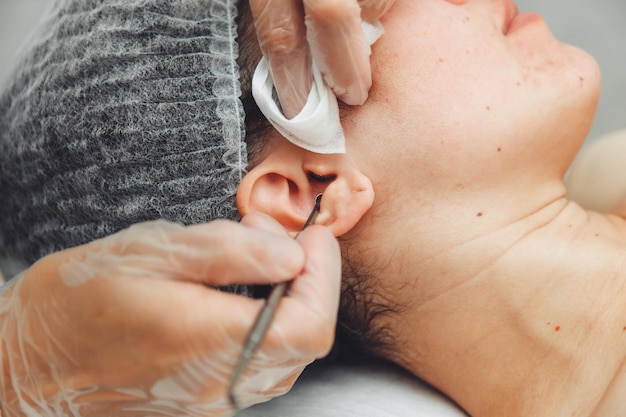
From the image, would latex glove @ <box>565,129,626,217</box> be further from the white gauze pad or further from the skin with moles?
the white gauze pad

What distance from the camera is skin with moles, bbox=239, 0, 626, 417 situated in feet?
3.45

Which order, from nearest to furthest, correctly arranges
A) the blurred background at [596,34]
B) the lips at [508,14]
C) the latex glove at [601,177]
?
the lips at [508,14] → the latex glove at [601,177] → the blurred background at [596,34]

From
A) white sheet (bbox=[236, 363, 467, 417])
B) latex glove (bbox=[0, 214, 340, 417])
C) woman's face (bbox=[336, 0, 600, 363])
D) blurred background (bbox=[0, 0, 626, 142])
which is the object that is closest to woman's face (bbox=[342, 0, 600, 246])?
woman's face (bbox=[336, 0, 600, 363])

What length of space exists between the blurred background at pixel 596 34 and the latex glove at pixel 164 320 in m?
1.52

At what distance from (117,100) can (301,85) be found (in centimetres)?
34

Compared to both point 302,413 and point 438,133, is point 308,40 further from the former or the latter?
point 302,413

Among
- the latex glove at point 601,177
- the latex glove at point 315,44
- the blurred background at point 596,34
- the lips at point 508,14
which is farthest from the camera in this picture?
the blurred background at point 596,34

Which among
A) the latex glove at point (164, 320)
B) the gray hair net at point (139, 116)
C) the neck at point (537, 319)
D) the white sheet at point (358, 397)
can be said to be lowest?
the white sheet at point (358, 397)

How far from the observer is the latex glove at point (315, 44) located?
945 millimetres

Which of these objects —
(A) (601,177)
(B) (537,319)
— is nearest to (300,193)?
(B) (537,319)

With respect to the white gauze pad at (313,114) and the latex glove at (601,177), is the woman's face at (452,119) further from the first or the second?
the latex glove at (601,177)

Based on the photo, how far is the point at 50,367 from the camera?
92 cm

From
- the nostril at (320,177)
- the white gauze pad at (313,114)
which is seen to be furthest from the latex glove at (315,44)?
the nostril at (320,177)

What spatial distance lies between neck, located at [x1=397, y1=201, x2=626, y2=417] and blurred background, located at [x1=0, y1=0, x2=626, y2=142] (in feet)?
3.79
